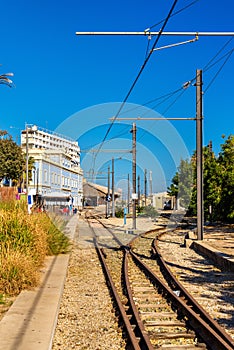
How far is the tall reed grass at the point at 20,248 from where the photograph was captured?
917cm

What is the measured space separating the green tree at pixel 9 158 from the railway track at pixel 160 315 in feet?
158

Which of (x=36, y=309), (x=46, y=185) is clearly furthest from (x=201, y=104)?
(x=46, y=185)

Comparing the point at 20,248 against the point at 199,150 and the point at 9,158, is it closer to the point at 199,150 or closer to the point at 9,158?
the point at 199,150

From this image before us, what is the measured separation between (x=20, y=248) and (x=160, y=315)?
4608 mm

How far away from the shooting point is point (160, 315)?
309 inches

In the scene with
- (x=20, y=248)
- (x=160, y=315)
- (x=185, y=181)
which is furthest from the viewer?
(x=185, y=181)

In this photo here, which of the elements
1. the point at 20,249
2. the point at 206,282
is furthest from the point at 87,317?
the point at 206,282

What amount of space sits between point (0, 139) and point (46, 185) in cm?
1290

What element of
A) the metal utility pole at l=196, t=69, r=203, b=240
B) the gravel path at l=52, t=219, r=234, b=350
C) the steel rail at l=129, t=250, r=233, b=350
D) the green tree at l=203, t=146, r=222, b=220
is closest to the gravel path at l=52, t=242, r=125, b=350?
the gravel path at l=52, t=219, r=234, b=350

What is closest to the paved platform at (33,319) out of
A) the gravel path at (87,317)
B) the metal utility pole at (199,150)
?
the gravel path at (87,317)

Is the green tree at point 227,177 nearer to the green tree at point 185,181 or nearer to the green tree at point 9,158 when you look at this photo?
the green tree at point 185,181

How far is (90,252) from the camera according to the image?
18.1 metres

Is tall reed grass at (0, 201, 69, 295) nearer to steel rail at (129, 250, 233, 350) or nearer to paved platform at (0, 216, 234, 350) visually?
paved platform at (0, 216, 234, 350)

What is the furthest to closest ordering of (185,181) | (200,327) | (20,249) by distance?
(185,181), (20,249), (200,327)
